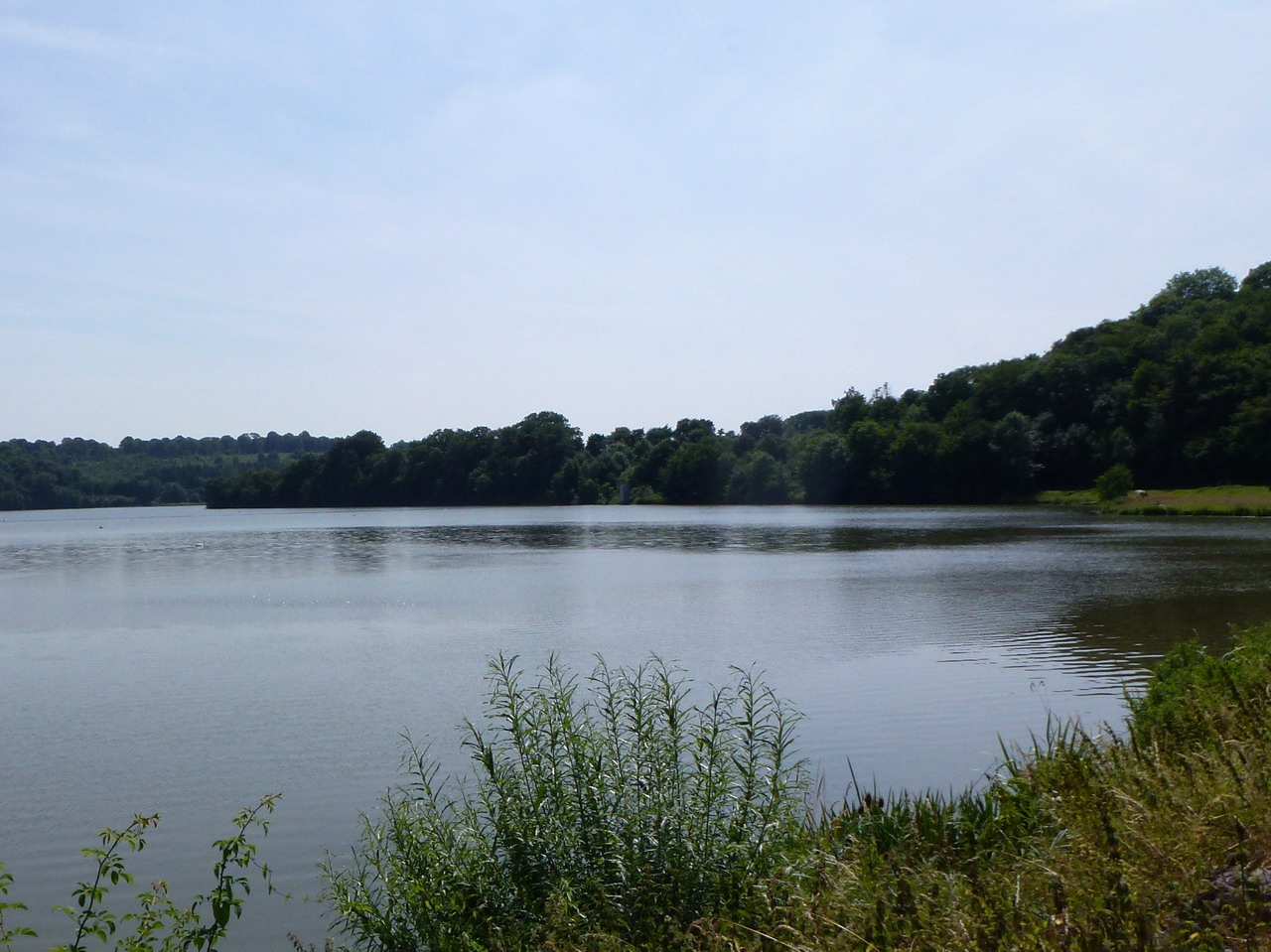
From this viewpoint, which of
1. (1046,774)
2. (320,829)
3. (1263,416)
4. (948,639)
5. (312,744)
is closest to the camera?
(1046,774)

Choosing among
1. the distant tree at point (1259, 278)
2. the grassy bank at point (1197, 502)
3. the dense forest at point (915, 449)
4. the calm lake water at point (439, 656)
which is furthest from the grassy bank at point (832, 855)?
the distant tree at point (1259, 278)

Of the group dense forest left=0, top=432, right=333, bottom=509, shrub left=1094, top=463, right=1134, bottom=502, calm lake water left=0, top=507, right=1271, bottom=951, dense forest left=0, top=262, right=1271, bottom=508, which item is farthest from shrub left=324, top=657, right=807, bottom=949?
dense forest left=0, top=432, right=333, bottom=509

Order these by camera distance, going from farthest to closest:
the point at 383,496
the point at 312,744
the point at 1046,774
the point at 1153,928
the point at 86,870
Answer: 1. the point at 383,496
2. the point at 312,744
3. the point at 86,870
4. the point at 1046,774
5. the point at 1153,928

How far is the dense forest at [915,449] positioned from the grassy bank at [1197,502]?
5809 mm

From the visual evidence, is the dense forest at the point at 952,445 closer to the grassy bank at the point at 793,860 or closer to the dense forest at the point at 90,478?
the dense forest at the point at 90,478

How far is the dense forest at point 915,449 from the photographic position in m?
83.8

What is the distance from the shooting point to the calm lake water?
391 inches

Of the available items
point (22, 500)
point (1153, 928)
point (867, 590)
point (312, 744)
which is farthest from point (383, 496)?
point (1153, 928)

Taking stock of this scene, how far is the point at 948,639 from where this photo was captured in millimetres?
18578

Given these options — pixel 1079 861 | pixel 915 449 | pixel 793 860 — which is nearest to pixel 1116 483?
pixel 915 449

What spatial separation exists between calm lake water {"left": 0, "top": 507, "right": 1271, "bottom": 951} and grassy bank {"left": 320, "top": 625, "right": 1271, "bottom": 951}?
1.46 metres

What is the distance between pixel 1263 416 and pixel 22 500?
15790 cm

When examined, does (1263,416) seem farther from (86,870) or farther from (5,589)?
(86,870)

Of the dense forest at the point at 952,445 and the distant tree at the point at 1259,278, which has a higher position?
the distant tree at the point at 1259,278
